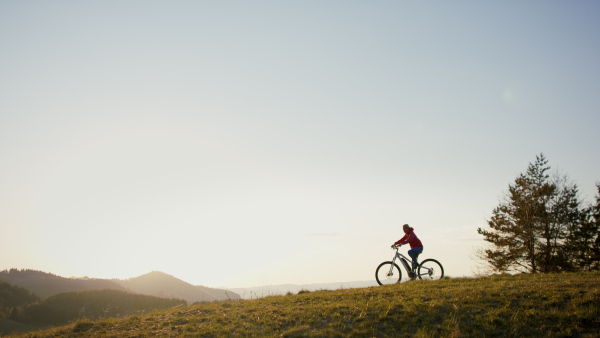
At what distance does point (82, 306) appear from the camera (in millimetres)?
40906

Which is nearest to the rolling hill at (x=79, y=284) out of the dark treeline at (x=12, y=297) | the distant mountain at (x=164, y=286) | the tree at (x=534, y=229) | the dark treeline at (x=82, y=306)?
the distant mountain at (x=164, y=286)

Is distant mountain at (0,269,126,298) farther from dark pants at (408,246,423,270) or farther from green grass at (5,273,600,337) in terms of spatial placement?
dark pants at (408,246,423,270)

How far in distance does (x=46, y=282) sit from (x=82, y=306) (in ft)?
100

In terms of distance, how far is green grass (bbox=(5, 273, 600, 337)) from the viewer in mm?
8609

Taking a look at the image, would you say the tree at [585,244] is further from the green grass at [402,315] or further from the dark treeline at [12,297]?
the dark treeline at [12,297]

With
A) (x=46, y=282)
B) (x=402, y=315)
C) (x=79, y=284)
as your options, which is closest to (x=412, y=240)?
(x=402, y=315)

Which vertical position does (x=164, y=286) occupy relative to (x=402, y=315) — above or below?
below

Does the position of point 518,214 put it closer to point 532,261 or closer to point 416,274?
point 532,261

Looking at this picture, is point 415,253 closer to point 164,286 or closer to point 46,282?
point 46,282

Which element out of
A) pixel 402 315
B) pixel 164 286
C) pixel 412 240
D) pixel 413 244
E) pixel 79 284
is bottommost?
pixel 164 286

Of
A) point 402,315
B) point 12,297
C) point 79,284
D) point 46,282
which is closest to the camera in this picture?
point 402,315

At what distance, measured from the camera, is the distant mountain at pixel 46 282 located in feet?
196

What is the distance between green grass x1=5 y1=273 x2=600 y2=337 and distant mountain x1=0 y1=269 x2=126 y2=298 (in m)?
56.8

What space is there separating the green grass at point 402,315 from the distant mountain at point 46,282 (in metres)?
56.8
